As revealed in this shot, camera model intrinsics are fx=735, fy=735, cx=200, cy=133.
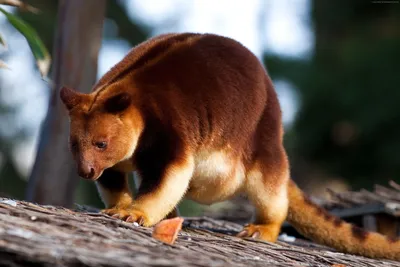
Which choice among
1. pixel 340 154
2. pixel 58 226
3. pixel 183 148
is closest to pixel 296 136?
pixel 340 154

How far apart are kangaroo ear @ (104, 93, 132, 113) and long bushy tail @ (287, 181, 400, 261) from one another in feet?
4.90

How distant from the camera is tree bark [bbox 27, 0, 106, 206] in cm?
580

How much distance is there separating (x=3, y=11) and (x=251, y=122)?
1.45 metres

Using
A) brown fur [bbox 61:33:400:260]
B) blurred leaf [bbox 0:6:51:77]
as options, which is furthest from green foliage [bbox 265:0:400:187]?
blurred leaf [bbox 0:6:51:77]

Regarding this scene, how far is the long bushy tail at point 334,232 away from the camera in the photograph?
4336 mm

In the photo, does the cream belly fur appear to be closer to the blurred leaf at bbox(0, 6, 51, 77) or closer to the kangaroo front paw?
the kangaroo front paw

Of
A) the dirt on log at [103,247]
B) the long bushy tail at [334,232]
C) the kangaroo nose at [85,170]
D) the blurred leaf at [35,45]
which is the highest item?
the blurred leaf at [35,45]

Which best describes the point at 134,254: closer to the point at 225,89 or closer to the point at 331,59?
the point at 225,89

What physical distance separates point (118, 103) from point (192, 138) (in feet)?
1.60

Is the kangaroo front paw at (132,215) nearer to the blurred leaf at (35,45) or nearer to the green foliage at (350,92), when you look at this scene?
the blurred leaf at (35,45)

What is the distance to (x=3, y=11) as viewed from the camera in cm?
364

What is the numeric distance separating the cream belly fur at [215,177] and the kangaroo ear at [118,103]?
0.57 metres

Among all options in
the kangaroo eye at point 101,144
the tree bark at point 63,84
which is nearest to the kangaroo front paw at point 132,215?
the kangaroo eye at point 101,144

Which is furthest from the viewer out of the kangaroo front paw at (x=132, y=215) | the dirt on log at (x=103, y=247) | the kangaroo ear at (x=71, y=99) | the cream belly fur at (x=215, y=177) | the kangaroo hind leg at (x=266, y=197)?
the kangaroo hind leg at (x=266, y=197)
